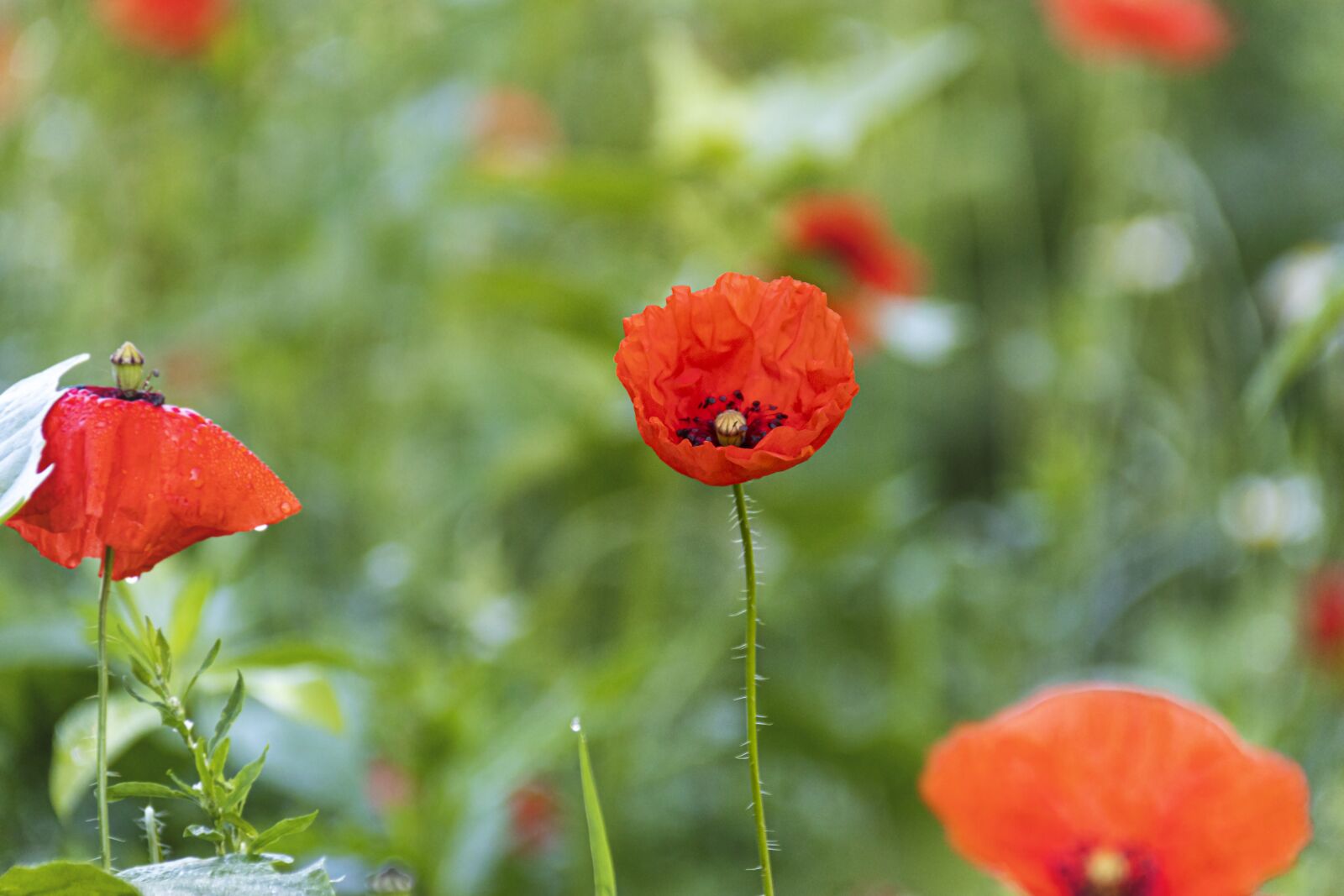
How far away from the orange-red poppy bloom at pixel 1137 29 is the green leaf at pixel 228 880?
1.08 meters

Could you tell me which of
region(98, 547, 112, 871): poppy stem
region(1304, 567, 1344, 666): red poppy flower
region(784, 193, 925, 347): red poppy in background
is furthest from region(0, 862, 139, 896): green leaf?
region(1304, 567, 1344, 666): red poppy flower

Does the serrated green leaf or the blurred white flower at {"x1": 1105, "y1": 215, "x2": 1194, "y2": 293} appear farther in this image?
the blurred white flower at {"x1": 1105, "y1": 215, "x2": 1194, "y2": 293}

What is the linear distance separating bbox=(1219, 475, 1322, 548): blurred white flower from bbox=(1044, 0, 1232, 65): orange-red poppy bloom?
0.38m

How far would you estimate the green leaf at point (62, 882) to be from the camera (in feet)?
0.80

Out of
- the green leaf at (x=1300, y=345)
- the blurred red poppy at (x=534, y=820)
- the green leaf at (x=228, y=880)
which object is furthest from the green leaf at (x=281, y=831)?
the blurred red poppy at (x=534, y=820)

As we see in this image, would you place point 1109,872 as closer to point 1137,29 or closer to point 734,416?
point 734,416

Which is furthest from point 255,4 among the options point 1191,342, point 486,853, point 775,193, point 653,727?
point 1191,342

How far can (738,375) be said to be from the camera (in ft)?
1.05

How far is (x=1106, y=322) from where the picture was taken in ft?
4.53

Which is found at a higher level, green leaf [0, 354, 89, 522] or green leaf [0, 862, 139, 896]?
green leaf [0, 354, 89, 522]

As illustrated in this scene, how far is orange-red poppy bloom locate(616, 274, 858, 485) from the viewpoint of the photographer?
10.7 inches

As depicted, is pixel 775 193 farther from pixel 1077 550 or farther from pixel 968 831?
pixel 968 831

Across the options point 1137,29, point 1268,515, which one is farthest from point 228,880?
point 1137,29

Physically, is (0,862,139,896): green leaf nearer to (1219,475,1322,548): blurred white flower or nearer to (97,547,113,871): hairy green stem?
(97,547,113,871): hairy green stem
